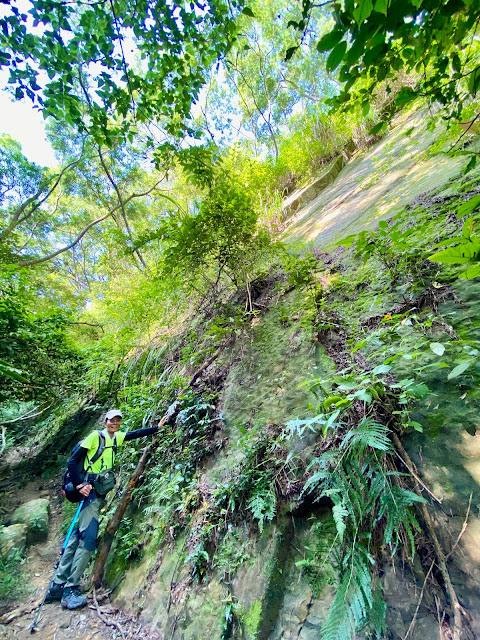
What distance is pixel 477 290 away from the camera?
1881 millimetres

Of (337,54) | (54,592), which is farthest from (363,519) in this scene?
(54,592)

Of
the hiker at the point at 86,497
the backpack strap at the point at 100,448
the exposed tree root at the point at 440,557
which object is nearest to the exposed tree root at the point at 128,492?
the hiker at the point at 86,497

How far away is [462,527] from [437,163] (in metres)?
4.42

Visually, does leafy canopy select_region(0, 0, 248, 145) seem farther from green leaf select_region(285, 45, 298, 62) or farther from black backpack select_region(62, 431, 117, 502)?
black backpack select_region(62, 431, 117, 502)

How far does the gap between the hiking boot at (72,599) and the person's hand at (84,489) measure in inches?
34.8

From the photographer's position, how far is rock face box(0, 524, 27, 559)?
3.59 meters

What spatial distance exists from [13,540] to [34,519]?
46cm

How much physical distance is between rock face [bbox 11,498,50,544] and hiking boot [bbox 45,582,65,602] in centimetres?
127

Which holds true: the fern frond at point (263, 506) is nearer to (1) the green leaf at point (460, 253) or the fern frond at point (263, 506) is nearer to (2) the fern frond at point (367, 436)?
(2) the fern frond at point (367, 436)

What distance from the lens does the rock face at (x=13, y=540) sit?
359cm

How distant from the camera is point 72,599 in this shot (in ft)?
9.70

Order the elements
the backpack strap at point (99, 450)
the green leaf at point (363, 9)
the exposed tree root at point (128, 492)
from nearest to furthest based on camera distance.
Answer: the green leaf at point (363, 9), the exposed tree root at point (128, 492), the backpack strap at point (99, 450)

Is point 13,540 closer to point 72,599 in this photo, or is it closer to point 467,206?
point 72,599

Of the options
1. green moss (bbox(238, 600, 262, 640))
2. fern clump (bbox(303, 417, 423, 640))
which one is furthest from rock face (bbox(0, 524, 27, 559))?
fern clump (bbox(303, 417, 423, 640))
